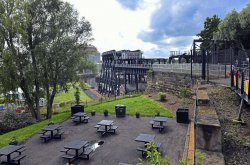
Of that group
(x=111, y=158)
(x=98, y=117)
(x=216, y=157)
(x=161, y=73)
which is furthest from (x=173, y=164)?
(x=161, y=73)

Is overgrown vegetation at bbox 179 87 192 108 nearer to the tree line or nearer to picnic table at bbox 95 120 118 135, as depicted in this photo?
picnic table at bbox 95 120 118 135

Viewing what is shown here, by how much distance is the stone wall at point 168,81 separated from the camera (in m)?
21.3

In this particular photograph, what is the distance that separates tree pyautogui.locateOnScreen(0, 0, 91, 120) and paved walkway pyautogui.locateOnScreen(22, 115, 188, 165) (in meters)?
5.53

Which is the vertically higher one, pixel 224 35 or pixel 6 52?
pixel 224 35

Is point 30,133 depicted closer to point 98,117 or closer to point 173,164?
point 98,117

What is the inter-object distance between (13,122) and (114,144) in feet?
36.6

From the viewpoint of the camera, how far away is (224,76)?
1789 cm

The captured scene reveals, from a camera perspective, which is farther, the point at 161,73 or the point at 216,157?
the point at 161,73

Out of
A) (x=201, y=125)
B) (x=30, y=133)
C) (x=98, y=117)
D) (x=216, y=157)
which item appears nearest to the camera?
(x=216, y=157)

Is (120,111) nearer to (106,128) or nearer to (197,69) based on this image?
(106,128)

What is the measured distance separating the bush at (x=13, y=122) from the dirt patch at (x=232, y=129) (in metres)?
14.2

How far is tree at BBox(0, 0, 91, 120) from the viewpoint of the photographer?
53.9 feet

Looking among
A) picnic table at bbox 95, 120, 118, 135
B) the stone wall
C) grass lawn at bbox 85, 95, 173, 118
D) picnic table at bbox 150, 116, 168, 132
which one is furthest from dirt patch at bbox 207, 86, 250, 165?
the stone wall

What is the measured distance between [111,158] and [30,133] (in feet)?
20.9
